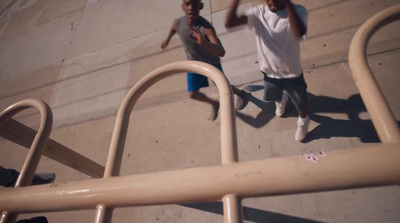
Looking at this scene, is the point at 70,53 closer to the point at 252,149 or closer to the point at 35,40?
the point at 35,40

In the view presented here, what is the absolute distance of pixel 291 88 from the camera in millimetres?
2053

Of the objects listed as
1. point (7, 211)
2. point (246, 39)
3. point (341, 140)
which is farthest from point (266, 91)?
point (7, 211)

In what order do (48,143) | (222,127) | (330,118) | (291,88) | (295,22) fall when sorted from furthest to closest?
(330,118) → (291,88) → (48,143) → (295,22) → (222,127)

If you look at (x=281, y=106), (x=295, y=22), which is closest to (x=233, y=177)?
(x=295, y=22)

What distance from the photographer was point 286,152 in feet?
7.92

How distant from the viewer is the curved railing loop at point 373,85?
728mm

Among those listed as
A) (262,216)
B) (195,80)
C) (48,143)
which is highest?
(48,143)

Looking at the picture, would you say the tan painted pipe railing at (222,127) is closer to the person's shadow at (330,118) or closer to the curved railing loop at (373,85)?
the curved railing loop at (373,85)

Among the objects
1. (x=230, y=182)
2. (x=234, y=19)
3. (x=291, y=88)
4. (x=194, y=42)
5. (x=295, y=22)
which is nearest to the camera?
(x=230, y=182)

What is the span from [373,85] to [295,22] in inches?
37.5

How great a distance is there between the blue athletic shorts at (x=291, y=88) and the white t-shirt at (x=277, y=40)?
0.23 ft

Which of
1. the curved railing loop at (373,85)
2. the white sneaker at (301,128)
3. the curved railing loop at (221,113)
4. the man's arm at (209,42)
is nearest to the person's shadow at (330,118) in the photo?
the white sneaker at (301,128)

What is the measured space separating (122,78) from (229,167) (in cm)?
347

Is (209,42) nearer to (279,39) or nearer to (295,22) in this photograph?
(279,39)
